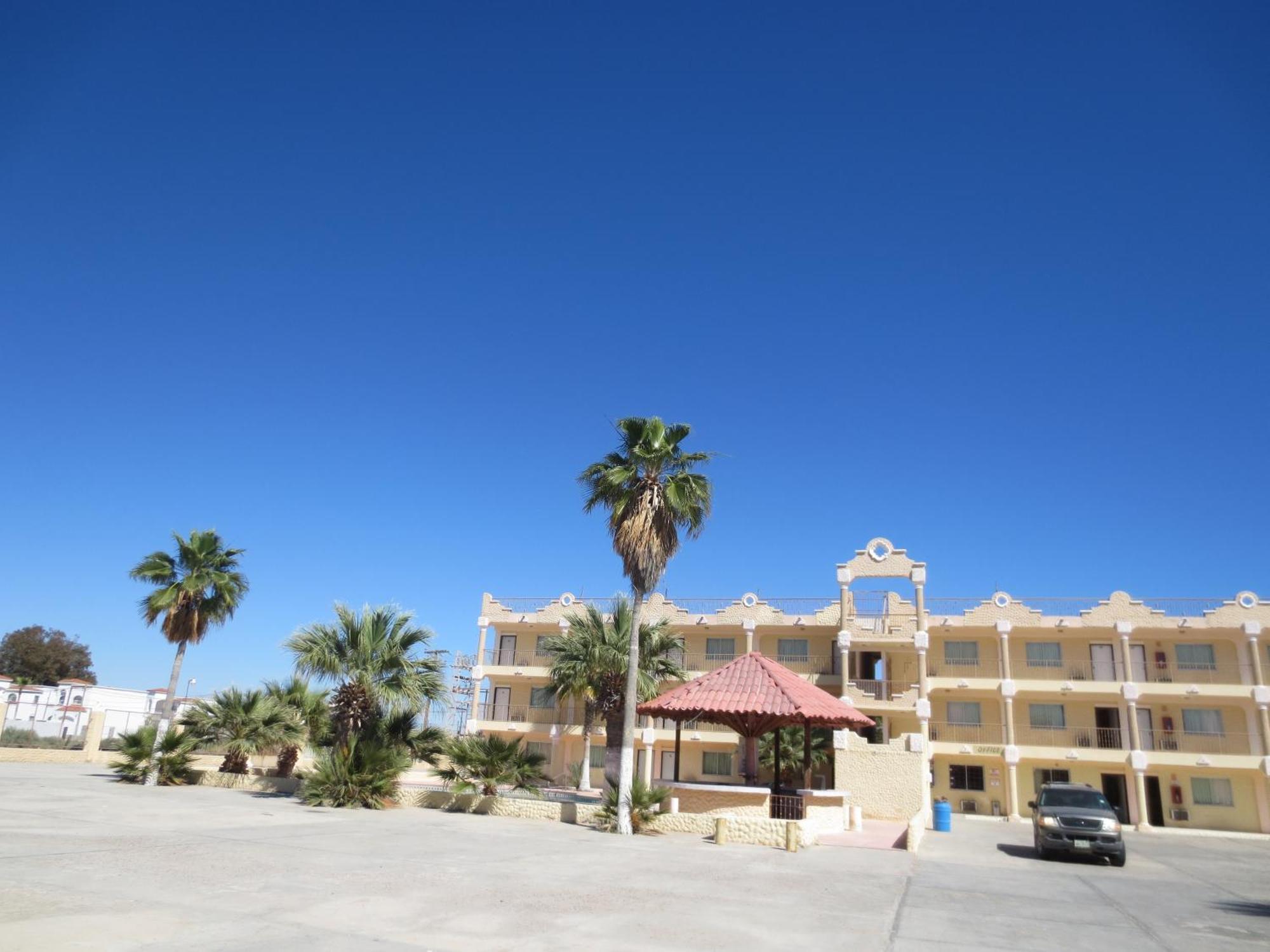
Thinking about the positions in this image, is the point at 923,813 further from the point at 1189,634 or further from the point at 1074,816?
the point at 1189,634

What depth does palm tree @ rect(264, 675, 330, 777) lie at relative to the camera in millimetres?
27594

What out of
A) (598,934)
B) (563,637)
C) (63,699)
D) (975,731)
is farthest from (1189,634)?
(63,699)

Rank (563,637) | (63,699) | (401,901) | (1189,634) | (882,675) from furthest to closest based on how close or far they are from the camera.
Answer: (63,699) < (882,675) < (1189,634) < (563,637) < (401,901)

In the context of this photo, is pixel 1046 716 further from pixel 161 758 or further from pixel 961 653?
pixel 161 758


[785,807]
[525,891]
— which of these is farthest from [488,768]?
[525,891]

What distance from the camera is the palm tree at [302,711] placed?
27594 mm

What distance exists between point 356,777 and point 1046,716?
32048 millimetres

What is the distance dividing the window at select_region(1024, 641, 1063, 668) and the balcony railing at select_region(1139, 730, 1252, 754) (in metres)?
A: 4.46

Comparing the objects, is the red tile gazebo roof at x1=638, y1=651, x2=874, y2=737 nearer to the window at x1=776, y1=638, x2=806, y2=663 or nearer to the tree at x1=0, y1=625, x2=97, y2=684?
the window at x1=776, y1=638, x2=806, y2=663

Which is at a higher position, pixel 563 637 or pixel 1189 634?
pixel 1189 634

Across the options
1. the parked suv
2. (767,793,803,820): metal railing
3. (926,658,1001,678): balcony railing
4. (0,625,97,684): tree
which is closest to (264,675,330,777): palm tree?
(767,793,803,820): metal railing

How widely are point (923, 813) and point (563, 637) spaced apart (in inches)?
588

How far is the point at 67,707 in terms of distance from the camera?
5794cm

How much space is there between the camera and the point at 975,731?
39688 mm
